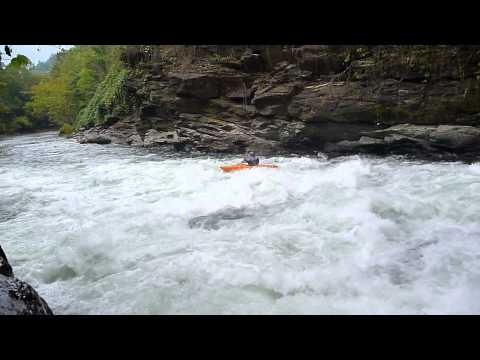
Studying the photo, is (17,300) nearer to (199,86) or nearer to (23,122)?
(199,86)

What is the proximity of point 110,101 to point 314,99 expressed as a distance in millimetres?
13515

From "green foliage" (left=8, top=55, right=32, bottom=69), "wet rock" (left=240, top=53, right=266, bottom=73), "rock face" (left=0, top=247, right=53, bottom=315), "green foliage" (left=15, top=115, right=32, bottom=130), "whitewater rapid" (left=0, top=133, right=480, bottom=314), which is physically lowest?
"whitewater rapid" (left=0, top=133, right=480, bottom=314)

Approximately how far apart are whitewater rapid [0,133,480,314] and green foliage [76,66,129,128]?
10.4 m

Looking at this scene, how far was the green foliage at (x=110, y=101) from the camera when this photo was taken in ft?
67.2

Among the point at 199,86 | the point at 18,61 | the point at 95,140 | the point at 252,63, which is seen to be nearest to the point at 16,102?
the point at 95,140

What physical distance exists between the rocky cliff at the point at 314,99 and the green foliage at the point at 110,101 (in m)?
2.79

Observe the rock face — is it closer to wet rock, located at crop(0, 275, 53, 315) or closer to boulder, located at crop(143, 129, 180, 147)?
wet rock, located at crop(0, 275, 53, 315)

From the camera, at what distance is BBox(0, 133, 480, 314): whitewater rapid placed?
4574 mm

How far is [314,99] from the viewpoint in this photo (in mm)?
12930

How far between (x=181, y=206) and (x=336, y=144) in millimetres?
6939

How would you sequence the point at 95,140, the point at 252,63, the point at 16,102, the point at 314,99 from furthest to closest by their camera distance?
the point at 16,102, the point at 95,140, the point at 252,63, the point at 314,99

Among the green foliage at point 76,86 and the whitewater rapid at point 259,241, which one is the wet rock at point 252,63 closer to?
the whitewater rapid at point 259,241

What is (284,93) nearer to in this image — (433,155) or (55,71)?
(433,155)

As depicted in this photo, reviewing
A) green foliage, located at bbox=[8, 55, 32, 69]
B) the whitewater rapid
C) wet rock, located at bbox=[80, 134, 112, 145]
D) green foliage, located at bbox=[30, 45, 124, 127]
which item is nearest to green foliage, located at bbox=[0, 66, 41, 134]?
green foliage, located at bbox=[30, 45, 124, 127]
